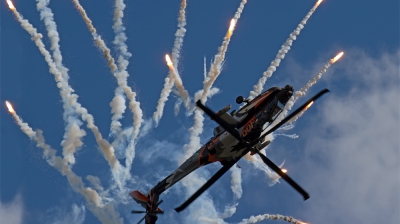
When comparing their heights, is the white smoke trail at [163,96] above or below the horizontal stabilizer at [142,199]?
above

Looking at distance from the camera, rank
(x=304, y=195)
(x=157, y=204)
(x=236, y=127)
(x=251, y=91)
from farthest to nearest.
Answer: (x=251, y=91)
(x=157, y=204)
(x=236, y=127)
(x=304, y=195)

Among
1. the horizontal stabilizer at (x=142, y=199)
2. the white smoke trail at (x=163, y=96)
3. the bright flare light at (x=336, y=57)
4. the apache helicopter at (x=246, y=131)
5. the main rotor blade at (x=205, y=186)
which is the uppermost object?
the white smoke trail at (x=163, y=96)

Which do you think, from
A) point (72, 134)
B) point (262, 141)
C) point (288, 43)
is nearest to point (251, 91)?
point (288, 43)

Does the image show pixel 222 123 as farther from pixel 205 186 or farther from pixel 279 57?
pixel 279 57

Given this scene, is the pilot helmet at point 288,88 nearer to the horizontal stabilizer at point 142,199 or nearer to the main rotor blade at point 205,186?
the main rotor blade at point 205,186

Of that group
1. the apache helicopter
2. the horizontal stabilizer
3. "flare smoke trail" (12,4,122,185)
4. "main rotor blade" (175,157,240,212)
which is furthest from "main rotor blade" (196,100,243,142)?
"flare smoke trail" (12,4,122,185)

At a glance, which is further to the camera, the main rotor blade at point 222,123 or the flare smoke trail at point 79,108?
the flare smoke trail at point 79,108

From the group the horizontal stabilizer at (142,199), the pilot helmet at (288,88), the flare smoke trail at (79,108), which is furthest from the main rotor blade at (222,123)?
the flare smoke trail at (79,108)

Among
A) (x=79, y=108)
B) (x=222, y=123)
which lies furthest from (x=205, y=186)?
(x=79, y=108)

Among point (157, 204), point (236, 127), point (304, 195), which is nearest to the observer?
point (304, 195)

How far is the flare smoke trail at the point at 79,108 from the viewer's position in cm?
7150

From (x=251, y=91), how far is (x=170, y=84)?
27.9 feet

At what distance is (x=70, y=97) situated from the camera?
7375 centimetres

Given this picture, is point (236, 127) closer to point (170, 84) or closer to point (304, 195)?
point (304, 195)
